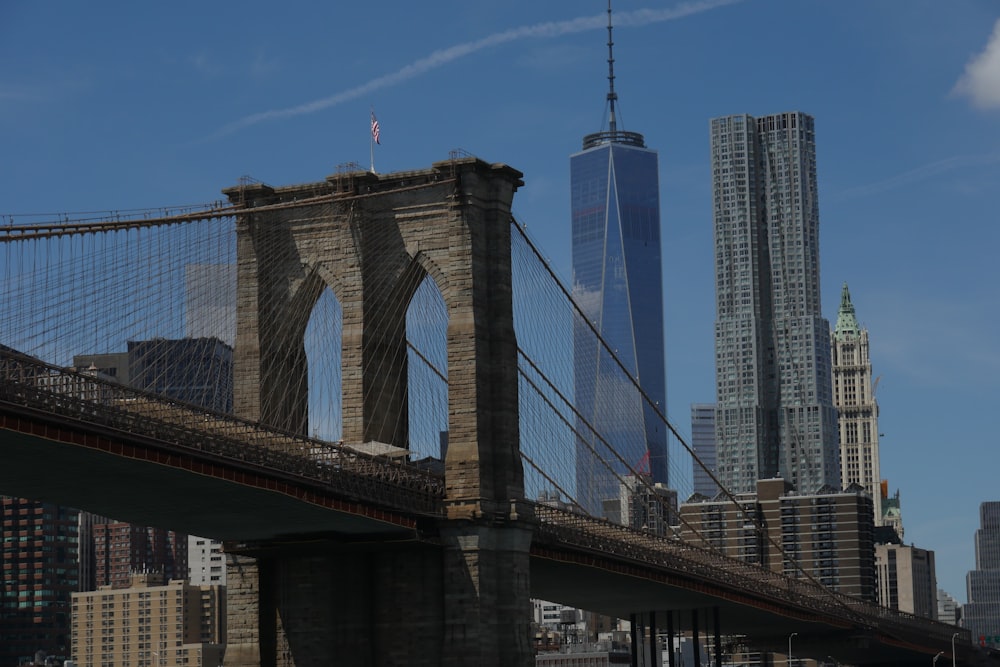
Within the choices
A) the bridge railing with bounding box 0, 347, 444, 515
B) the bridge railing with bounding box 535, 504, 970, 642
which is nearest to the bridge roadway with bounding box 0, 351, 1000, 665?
the bridge railing with bounding box 0, 347, 444, 515

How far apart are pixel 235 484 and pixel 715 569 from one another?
5471 cm

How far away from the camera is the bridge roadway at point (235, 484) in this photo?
2539 inches

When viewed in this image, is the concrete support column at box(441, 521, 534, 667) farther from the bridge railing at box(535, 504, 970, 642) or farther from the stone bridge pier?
the bridge railing at box(535, 504, 970, 642)

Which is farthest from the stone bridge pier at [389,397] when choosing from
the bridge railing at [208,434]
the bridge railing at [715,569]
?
the bridge railing at [715,569]

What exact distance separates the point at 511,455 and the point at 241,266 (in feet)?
47.9

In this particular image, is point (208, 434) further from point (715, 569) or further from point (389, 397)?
point (715, 569)

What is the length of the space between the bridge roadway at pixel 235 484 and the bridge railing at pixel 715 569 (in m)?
0.22

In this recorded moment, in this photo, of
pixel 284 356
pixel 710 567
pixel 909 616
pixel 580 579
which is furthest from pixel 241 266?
pixel 909 616

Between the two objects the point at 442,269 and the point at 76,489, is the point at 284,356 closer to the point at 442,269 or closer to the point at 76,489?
the point at 442,269

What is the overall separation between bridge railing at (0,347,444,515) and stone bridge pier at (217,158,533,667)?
9.27ft

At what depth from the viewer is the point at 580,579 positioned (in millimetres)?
107062

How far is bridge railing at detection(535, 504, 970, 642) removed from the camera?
97.8 metres

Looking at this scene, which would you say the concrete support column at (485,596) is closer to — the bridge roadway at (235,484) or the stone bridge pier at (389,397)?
the stone bridge pier at (389,397)

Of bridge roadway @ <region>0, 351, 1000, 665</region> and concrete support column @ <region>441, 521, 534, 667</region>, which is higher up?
bridge roadway @ <region>0, 351, 1000, 665</region>
